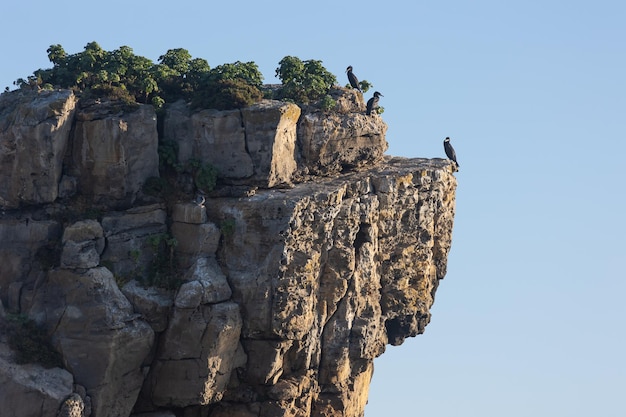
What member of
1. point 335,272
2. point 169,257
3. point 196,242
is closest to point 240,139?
point 196,242

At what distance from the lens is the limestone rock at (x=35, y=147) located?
5234 centimetres

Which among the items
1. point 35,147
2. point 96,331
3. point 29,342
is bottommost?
point 29,342

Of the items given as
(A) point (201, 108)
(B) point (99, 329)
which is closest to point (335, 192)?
(A) point (201, 108)

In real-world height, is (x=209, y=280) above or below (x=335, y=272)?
below

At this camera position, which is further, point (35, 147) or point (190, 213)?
point (190, 213)

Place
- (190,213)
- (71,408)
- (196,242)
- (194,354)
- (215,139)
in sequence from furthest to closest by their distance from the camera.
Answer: (215,139), (190,213), (196,242), (194,354), (71,408)

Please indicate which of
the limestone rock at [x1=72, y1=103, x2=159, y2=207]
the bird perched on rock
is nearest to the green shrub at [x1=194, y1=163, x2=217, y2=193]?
the bird perched on rock

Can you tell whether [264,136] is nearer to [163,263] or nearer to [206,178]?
[206,178]

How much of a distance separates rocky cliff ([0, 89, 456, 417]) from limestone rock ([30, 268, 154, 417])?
43 mm

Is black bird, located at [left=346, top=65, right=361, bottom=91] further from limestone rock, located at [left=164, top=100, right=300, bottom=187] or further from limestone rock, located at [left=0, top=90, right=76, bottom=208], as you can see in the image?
limestone rock, located at [left=0, top=90, right=76, bottom=208]

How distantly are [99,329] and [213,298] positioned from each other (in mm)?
3730

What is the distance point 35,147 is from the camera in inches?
2060

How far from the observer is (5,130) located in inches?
2079

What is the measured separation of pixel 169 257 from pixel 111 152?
376cm
